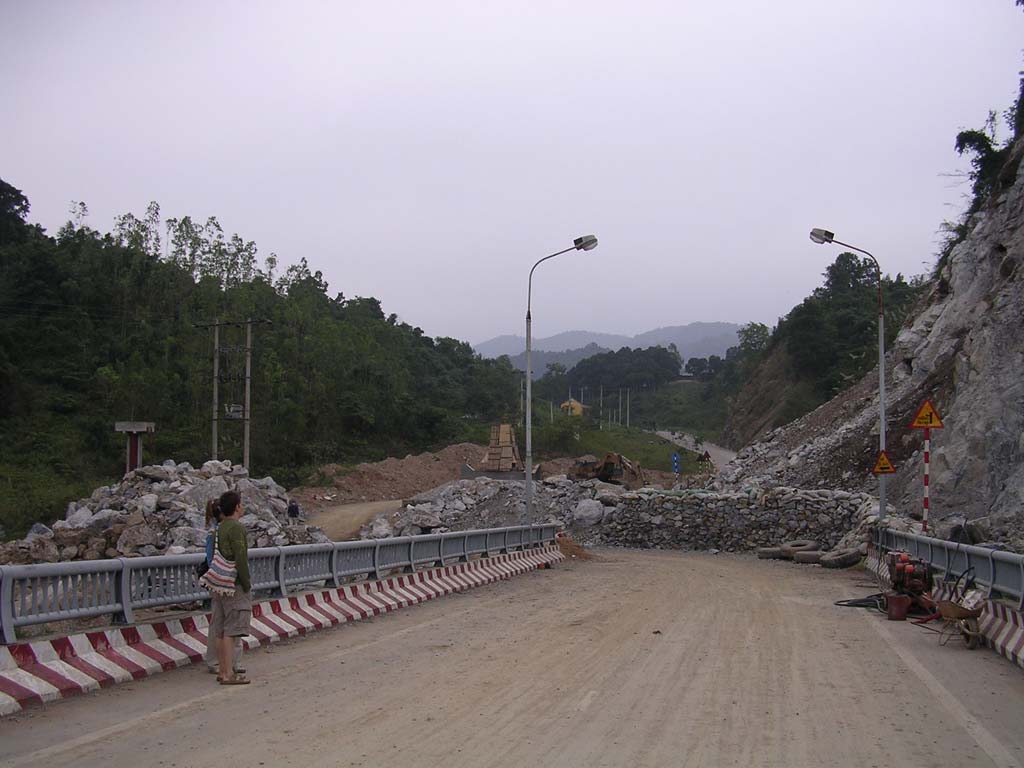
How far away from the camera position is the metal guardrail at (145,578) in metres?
8.65

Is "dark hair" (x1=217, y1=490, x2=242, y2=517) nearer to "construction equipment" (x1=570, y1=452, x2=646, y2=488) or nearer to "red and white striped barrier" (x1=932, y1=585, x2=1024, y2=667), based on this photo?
"red and white striped barrier" (x1=932, y1=585, x2=1024, y2=667)

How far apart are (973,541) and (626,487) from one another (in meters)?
26.2

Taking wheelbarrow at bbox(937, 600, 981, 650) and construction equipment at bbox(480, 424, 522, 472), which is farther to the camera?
construction equipment at bbox(480, 424, 522, 472)

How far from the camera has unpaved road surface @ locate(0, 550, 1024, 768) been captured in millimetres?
6621

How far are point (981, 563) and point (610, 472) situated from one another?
34827mm

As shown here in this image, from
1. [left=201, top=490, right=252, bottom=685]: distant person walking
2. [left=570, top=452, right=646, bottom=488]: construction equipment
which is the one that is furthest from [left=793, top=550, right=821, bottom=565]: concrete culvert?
[left=201, top=490, right=252, bottom=685]: distant person walking

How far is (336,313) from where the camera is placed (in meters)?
92.1

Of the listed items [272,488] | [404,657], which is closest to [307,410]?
[272,488]

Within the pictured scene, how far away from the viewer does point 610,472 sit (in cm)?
4744

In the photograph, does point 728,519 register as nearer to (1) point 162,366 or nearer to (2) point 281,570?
(2) point 281,570

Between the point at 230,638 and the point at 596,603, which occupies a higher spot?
the point at 230,638

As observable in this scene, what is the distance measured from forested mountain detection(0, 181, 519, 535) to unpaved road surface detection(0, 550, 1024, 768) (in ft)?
119

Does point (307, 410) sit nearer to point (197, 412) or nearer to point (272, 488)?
point (197, 412)

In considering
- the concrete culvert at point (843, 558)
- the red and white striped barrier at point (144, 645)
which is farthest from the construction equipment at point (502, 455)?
the red and white striped barrier at point (144, 645)
